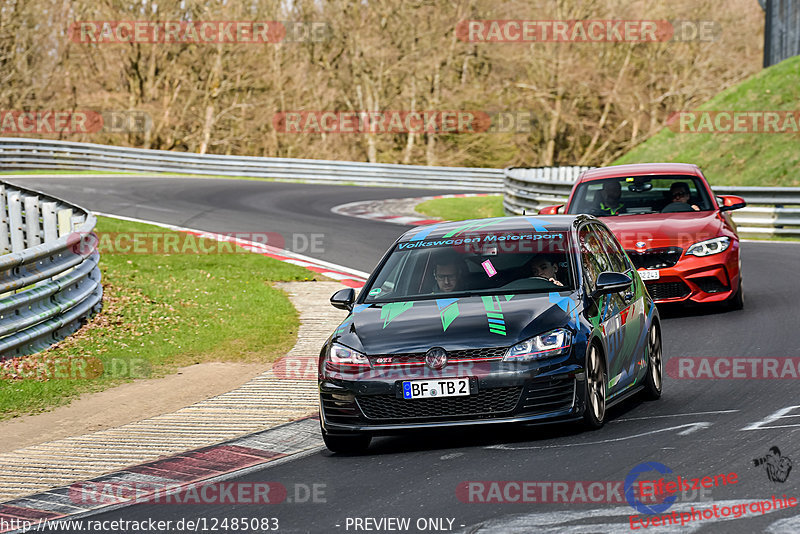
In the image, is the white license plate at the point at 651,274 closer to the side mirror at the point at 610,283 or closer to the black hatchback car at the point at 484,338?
the black hatchback car at the point at 484,338

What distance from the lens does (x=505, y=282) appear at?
827 cm

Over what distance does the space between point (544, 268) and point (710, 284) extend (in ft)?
17.4

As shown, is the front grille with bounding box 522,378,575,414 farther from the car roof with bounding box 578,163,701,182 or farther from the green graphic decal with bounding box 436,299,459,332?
the car roof with bounding box 578,163,701,182

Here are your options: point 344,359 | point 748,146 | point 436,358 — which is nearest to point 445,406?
point 436,358

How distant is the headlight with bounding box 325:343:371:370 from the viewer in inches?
293

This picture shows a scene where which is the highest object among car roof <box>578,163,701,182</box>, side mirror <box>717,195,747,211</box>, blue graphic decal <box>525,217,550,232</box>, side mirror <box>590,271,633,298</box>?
blue graphic decal <box>525,217,550,232</box>

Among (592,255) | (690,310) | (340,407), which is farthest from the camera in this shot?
(690,310)

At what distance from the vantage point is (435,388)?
7.20 metres

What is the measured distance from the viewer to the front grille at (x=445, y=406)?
7.19m

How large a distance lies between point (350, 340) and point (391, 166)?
105 ft

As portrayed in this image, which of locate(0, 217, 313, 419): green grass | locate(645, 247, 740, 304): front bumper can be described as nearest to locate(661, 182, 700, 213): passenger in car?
locate(645, 247, 740, 304): front bumper

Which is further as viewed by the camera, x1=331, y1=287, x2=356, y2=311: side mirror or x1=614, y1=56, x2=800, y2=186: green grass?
x1=614, y1=56, x2=800, y2=186: green grass

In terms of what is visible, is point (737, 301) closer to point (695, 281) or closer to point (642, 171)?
point (695, 281)

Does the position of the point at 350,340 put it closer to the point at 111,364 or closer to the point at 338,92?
the point at 111,364
